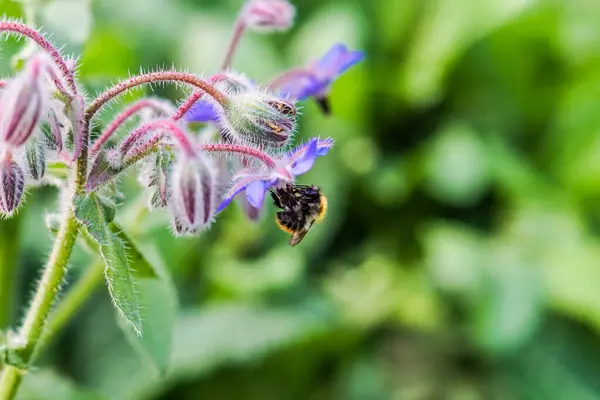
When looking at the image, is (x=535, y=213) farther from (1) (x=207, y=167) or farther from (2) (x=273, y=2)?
(1) (x=207, y=167)

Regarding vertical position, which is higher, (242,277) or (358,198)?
(358,198)


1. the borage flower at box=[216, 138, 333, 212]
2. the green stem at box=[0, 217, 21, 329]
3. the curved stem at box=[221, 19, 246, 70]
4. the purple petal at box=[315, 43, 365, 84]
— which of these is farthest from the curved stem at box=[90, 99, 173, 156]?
the green stem at box=[0, 217, 21, 329]

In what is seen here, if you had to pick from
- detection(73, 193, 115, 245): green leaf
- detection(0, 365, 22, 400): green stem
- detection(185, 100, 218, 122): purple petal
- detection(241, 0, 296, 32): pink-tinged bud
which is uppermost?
detection(241, 0, 296, 32): pink-tinged bud

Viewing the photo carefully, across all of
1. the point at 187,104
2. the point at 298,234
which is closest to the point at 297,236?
the point at 298,234

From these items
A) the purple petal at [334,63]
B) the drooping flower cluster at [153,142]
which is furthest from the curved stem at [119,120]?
the purple petal at [334,63]

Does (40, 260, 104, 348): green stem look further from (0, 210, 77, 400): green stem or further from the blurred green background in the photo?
the blurred green background

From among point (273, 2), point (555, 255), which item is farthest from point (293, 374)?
point (273, 2)

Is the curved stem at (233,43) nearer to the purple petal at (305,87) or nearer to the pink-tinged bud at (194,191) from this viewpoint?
the purple petal at (305,87)
